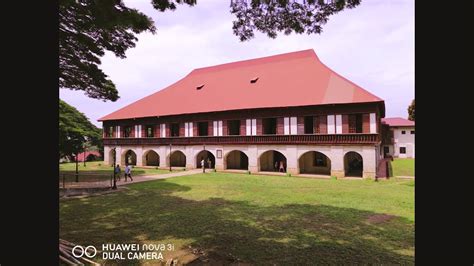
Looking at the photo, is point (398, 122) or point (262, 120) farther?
point (398, 122)

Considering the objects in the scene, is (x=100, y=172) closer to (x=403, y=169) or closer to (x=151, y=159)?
(x=151, y=159)

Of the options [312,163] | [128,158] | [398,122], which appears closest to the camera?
[312,163]

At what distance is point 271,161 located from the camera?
942 inches

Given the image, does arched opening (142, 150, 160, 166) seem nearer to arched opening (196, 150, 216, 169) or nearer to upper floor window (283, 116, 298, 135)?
arched opening (196, 150, 216, 169)

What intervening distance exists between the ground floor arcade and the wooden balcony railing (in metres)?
0.37

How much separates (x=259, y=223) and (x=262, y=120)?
46.3 feet

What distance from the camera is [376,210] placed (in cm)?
974

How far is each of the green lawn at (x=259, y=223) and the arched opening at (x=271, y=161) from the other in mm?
9057

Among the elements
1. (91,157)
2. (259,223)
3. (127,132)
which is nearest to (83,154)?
(91,157)

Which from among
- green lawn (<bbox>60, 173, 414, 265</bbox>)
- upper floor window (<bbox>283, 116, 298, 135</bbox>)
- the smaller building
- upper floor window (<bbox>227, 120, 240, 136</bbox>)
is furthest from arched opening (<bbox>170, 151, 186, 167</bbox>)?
the smaller building

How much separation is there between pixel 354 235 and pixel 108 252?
21.0ft

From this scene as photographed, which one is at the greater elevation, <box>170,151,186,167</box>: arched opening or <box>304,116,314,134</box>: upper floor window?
<box>304,116,314,134</box>: upper floor window

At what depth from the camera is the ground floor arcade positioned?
60.6 ft
